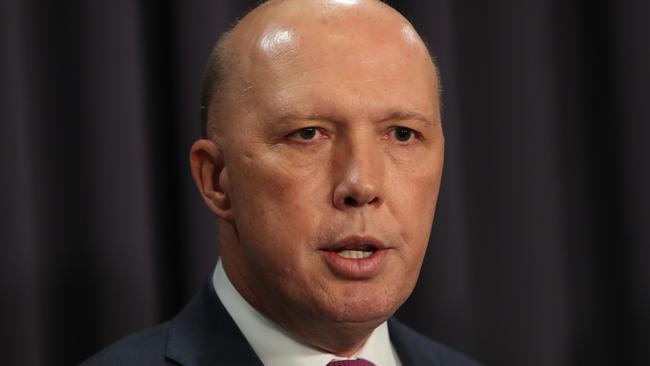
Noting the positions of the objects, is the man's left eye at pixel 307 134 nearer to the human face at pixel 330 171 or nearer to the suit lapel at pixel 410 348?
the human face at pixel 330 171

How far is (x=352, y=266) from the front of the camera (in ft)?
4.20

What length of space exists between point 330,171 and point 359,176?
55 millimetres

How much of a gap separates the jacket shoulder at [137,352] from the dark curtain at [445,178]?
0.30 meters

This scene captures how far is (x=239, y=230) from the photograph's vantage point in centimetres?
135

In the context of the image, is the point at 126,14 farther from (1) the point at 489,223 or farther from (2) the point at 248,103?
(1) the point at 489,223

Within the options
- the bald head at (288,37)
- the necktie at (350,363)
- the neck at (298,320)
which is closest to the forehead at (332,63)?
the bald head at (288,37)

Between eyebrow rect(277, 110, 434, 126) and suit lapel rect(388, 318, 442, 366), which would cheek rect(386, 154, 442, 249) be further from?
suit lapel rect(388, 318, 442, 366)

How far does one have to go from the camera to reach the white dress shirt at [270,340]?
1.38 metres

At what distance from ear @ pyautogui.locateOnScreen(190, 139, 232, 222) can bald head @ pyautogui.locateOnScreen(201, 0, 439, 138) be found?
28 mm

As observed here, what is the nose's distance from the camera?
1.26 metres

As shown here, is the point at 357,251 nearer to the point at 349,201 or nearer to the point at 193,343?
the point at 349,201

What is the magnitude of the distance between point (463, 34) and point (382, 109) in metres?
0.67

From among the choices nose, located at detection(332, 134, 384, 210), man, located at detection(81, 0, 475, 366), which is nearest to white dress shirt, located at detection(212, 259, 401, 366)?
man, located at detection(81, 0, 475, 366)

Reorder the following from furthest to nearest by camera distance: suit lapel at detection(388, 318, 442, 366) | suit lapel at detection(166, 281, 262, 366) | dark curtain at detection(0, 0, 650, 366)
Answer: dark curtain at detection(0, 0, 650, 366), suit lapel at detection(388, 318, 442, 366), suit lapel at detection(166, 281, 262, 366)
